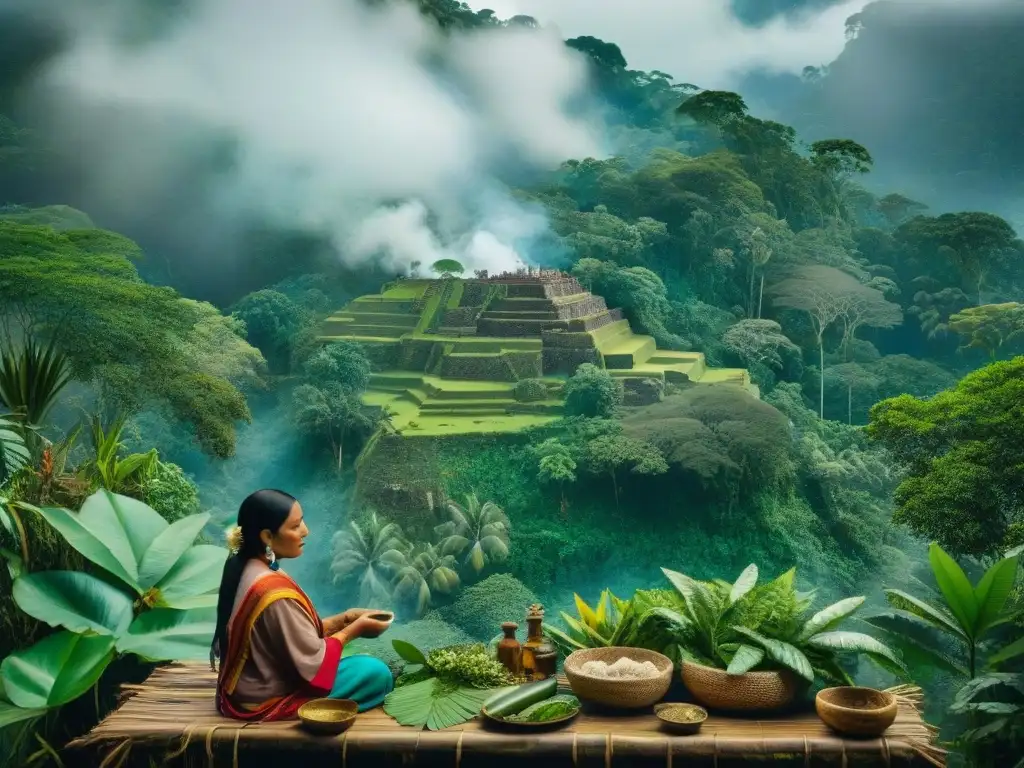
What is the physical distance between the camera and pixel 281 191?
8.89 metres

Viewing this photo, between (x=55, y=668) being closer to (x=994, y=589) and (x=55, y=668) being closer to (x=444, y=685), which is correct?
(x=444, y=685)

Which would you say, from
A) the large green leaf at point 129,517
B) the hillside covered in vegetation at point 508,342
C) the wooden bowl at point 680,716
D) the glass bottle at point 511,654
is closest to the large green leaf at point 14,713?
the large green leaf at point 129,517

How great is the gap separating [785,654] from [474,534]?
5.34m

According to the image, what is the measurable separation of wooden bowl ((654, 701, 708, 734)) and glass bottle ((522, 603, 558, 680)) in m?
0.52

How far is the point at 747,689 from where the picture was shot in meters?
3.21

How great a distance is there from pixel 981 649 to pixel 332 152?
6.76 meters

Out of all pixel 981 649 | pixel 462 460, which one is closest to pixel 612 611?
pixel 981 649

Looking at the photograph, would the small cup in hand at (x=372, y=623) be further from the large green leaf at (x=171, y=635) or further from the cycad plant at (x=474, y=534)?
the cycad plant at (x=474, y=534)

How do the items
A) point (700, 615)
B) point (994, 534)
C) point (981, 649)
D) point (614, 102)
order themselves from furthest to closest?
point (614, 102) < point (994, 534) < point (981, 649) < point (700, 615)

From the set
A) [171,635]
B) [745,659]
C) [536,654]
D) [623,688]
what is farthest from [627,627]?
[171,635]

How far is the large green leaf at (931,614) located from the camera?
3807mm

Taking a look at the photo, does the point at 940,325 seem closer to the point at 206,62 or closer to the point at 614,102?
the point at 614,102

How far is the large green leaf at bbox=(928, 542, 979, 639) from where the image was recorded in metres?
3.73

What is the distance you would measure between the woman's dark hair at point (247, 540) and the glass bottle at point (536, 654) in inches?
39.6
